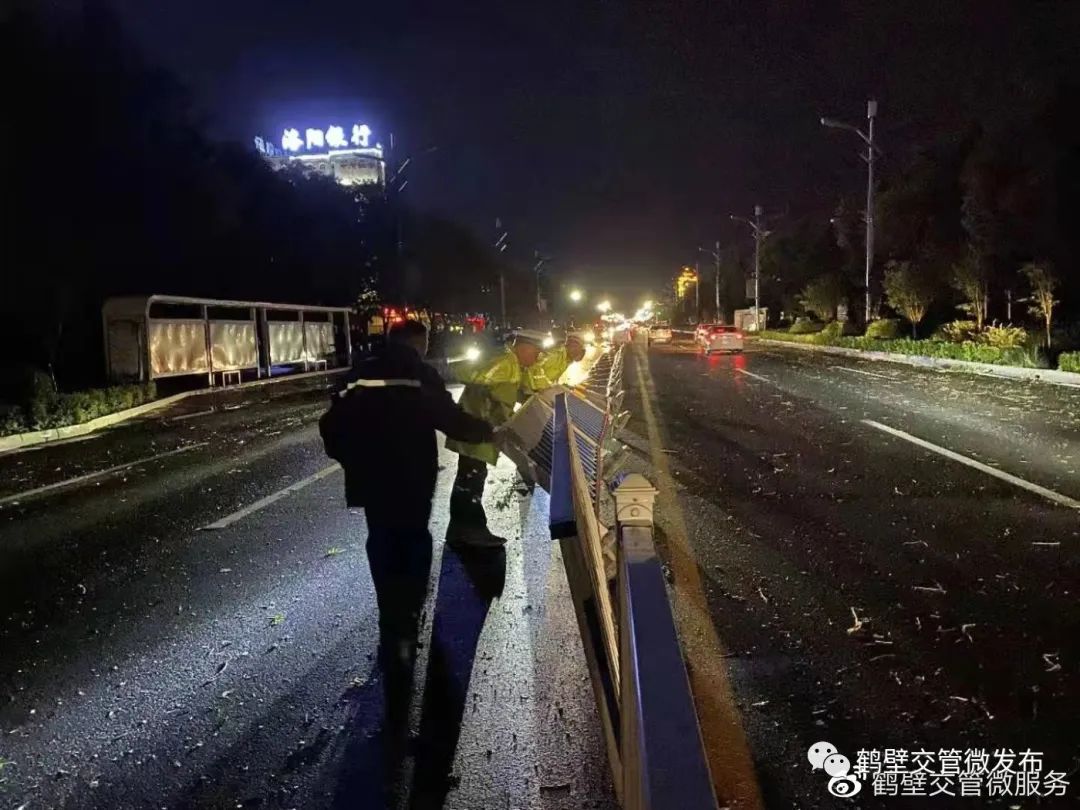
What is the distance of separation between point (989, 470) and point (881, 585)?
5324 mm

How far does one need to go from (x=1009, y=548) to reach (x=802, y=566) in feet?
5.68

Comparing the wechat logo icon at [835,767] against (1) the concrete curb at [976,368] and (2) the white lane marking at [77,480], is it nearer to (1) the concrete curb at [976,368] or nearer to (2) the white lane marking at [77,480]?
(2) the white lane marking at [77,480]

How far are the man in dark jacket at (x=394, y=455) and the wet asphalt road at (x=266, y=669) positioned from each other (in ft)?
1.30

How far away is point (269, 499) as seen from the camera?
10.8m

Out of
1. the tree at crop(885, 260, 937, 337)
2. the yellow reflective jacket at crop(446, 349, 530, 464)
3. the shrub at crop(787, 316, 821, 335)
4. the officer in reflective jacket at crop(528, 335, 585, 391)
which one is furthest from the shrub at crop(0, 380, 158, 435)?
the shrub at crop(787, 316, 821, 335)

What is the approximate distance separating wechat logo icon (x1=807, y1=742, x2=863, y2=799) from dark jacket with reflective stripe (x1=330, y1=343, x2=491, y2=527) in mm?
2221

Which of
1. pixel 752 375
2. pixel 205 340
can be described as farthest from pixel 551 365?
pixel 205 340

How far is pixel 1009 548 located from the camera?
7.57 metres

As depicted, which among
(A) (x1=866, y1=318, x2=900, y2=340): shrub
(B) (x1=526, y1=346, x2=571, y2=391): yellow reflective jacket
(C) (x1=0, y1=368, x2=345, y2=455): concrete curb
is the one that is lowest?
(C) (x1=0, y1=368, x2=345, y2=455): concrete curb

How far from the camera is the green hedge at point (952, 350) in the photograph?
93.8ft

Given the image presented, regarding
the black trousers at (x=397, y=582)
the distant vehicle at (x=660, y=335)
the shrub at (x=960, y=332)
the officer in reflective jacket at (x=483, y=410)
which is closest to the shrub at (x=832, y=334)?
the shrub at (x=960, y=332)

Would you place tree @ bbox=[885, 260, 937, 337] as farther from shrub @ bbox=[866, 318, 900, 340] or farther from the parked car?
the parked car

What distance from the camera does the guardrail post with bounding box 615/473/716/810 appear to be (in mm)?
2119

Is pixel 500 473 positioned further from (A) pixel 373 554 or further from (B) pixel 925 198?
(B) pixel 925 198
